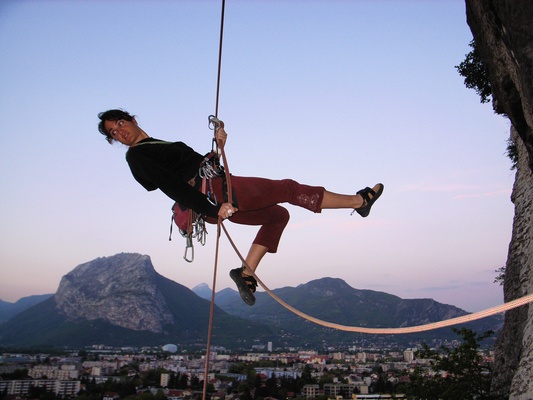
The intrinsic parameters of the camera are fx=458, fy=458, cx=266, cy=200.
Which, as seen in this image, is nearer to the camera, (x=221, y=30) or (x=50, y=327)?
(x=221, y=30)

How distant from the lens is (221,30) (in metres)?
3.65

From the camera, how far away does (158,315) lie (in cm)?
14612

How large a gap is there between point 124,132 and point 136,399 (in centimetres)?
6270

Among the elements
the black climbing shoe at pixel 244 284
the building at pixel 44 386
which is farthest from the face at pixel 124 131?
the building at pixel 44 386

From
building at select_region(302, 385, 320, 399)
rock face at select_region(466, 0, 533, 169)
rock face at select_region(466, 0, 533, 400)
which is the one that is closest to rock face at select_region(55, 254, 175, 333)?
building at select_region(302, 385, 320, 399)

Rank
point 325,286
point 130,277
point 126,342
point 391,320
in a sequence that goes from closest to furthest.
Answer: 1. point 391,320
2. point 126,342
3. point 130,277
4. point 325,286

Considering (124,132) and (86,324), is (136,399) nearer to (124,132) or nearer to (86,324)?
(124,132)

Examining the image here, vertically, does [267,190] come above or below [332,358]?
above

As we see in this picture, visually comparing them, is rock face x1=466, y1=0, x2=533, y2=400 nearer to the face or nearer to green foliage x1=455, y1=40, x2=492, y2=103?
the face

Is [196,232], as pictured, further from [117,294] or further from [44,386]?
[117,294]

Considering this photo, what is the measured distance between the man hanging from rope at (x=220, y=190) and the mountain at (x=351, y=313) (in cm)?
10156

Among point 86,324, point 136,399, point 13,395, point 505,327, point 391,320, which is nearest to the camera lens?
point 505,327

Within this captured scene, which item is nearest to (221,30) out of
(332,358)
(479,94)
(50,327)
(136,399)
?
(479,94)

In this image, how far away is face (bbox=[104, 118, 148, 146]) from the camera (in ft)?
11.3
